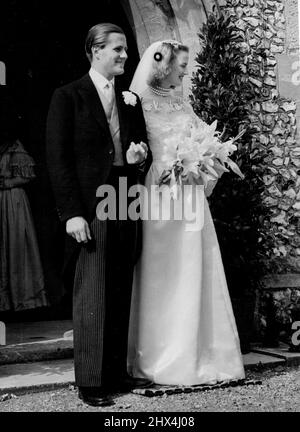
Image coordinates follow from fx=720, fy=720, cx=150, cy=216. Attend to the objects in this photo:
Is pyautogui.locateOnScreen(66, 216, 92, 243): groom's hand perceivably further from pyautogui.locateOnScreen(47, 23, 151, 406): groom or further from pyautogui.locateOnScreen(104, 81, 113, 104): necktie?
pyautogui.locateOnScreen(104, 81, 113, 104): necktie

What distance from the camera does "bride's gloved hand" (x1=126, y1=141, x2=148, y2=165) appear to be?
3902 millimetres

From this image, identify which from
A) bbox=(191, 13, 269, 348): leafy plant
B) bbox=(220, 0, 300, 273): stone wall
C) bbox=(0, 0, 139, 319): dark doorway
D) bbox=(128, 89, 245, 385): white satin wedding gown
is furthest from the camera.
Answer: bbox=(0, 0, 139, 319): dark doorway

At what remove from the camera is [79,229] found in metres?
3.79

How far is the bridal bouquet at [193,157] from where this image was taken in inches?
163

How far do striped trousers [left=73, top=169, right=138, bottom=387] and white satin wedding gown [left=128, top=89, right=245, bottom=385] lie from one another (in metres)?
0.30

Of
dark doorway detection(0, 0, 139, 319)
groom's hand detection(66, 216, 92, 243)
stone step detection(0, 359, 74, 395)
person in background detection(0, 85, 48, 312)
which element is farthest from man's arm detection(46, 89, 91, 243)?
dark doorway detection(0, 0, 139, 319)

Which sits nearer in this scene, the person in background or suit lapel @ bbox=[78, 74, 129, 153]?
suit lapel @ bbox=[78, 74, 129, 153]

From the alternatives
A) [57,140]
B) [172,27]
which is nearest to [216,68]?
[172,27]

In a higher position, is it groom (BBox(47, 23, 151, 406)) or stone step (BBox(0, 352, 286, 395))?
groom (BBox(47, 23, 151, 406))

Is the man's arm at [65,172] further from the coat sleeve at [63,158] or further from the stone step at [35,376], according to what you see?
the stone step at [35,376]

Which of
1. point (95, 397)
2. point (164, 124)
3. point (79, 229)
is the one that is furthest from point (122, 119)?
point (95, 397)

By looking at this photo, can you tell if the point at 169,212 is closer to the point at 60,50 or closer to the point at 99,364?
the point at 99,364

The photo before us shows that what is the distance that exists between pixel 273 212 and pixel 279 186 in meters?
0.23

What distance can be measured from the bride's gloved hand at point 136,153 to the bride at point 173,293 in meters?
0.25
